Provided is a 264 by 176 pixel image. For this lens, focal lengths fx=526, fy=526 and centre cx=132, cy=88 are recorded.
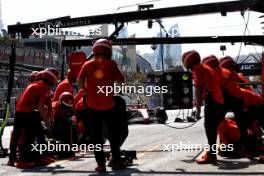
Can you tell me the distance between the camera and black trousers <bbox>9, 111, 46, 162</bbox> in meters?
8.99

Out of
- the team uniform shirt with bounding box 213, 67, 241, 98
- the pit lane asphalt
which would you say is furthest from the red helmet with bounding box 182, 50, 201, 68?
the pit lane asphalt

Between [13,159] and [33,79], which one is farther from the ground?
[33,79]

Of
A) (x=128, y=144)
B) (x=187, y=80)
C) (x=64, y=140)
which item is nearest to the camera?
(x=64, y=140)

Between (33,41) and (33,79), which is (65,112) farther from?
(33,41)

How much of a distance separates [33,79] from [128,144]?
352 centimetres

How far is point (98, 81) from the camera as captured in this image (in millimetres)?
8109

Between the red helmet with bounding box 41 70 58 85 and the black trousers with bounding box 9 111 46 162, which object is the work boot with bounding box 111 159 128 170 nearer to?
the black trousers with bounding box 9 111 46 162

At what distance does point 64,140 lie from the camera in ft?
33.4

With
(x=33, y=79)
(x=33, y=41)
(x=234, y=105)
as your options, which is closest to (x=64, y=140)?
(x=33, y=79)

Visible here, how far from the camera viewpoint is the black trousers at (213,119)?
848cm

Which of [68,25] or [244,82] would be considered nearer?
[244,82]

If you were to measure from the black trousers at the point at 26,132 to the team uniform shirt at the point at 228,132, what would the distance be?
3.26 metres

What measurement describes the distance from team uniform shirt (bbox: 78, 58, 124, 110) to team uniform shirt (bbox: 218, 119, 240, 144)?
7.54 ft

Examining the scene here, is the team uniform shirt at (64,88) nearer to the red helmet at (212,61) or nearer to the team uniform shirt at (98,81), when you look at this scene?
the team uniform shirt at (98,81)
